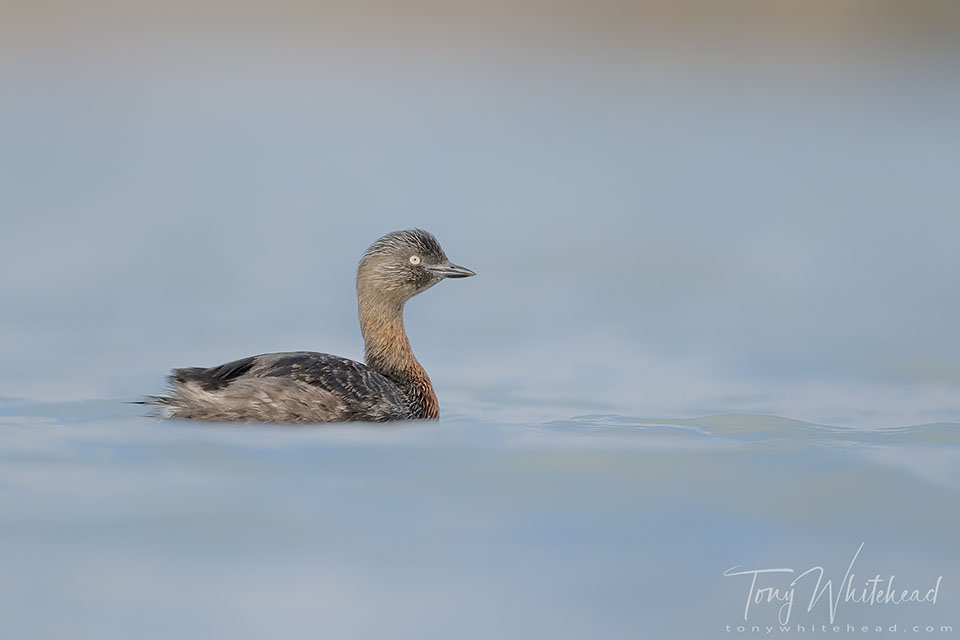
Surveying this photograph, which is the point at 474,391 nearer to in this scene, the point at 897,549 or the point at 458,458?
the point at 458,458

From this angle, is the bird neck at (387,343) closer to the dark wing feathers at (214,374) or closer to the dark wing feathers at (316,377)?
the dark wing feathers at (316,377)

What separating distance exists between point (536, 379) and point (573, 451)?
208 centimetres

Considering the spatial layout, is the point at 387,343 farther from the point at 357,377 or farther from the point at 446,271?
the point at 357,377

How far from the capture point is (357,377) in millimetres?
8789
